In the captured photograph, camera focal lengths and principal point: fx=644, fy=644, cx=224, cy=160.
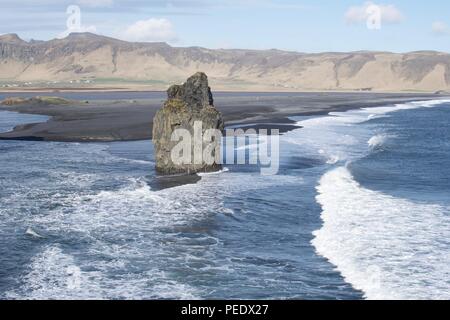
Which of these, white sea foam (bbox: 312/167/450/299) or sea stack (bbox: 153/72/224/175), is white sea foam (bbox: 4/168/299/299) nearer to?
white sea foam (bbox: 312/167/450/299)

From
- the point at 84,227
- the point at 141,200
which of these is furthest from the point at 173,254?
the point at 141,200

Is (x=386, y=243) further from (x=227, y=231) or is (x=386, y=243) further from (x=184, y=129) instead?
(x=184, y=129)

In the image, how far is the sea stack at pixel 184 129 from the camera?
130ft

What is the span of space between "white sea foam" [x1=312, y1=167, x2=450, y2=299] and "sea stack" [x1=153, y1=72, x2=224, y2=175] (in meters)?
9.23

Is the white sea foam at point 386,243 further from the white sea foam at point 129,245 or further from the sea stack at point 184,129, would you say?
the sea stack at point 184,129

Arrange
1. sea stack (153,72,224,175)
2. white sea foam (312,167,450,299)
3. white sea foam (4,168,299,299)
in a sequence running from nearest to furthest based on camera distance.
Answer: white sea foam (4,168,299,299) → white sea foam (312,167,450,299) → sea stack (153,72,224,175)

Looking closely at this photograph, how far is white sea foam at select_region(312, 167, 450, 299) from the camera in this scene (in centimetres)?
1919

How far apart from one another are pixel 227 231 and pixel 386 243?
6.12m

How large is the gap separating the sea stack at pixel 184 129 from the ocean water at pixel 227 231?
1.48 meters

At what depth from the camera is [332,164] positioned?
43656mm

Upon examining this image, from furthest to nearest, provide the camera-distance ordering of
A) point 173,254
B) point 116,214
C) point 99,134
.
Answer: point 99,134 < point 116,214 < point 173,254

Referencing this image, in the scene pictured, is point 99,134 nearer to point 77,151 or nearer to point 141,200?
point 77,151

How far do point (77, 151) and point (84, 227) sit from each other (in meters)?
25.2

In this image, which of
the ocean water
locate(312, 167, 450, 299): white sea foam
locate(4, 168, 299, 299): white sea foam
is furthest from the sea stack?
locate(312, 167, 450, 299): white sea foam
